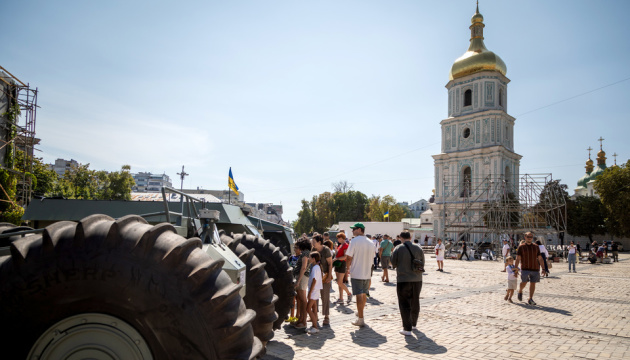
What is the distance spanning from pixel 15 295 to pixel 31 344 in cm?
29

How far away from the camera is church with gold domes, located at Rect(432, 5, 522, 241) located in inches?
1891

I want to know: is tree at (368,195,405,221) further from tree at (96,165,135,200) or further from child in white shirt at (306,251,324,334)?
child in white shirt at (306,251,324,334)

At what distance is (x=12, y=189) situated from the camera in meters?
22.9

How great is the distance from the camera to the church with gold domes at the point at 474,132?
48031 millimetres

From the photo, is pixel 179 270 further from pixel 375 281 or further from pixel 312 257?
pixel 375 281

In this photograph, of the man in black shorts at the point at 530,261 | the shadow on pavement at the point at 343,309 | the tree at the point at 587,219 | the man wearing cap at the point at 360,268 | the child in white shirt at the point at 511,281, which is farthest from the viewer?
the tree at the point at 587,219

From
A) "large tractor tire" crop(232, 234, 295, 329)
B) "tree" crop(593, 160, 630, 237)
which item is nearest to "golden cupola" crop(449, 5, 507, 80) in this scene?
"tree" crop(593, 160, 630, 237)

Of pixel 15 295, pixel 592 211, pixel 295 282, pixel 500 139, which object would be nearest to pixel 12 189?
pixel 295 282

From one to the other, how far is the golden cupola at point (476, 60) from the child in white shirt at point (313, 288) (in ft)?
162

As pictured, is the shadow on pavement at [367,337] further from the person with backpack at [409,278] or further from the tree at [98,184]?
the tree at [98,184]

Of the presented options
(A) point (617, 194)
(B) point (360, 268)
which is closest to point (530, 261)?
(B) point (360, 268)

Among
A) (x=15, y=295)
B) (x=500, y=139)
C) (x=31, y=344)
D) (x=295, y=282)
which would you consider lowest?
(x=295, y=282)

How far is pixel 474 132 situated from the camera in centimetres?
4944

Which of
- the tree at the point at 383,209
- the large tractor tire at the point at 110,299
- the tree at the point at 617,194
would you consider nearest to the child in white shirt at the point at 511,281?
the large tractor tire at the point at 110,299
